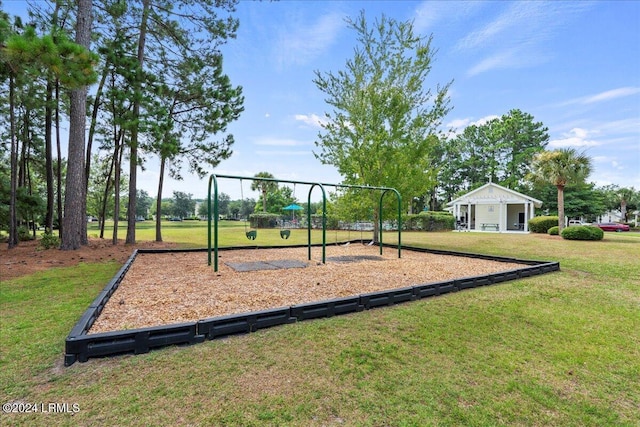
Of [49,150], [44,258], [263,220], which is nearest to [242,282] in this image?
[44,258]

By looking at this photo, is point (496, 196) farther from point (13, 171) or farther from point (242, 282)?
point (13, 171)

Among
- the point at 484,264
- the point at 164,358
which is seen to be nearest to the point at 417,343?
the point at 164,358

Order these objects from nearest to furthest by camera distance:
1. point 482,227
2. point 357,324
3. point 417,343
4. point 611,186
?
1. point 417,343
2. point 357,324
3. point 482,227
4. point 611,186

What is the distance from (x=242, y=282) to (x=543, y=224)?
1950cm

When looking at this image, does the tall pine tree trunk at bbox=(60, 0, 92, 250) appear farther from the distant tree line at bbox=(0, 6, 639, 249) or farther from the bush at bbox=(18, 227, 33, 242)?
the bush at bbox=(18, 227, 33, 242)

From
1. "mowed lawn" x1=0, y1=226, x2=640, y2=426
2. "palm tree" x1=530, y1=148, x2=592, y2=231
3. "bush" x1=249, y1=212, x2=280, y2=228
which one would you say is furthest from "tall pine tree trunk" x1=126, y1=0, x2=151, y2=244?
"palm tree" x1=530, y1=148, x2=592, y2=231

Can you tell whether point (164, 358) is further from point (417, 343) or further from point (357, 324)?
point (417, 343)

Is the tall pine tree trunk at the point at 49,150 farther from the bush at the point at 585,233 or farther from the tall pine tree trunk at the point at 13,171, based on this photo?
the bush at the point at 585,233

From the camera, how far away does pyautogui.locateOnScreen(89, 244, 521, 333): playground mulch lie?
3439mm

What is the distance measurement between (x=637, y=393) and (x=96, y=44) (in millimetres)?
14008

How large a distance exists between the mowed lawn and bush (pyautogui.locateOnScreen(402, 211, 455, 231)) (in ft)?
62.4

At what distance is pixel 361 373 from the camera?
7.34 feet

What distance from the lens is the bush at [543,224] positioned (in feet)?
57.5

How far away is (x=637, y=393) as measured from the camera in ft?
6.76
